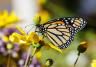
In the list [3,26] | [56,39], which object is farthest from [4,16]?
[56,39]

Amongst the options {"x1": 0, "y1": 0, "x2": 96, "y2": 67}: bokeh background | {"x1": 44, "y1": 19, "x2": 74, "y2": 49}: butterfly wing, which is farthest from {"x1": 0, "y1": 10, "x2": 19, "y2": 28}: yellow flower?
{"x1": 44, "y1": 19, "x2": 74, "y2": 49}: butterfly wing

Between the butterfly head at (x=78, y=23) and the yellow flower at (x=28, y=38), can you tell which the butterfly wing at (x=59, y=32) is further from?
the yellow flower at (x=28, y=38)

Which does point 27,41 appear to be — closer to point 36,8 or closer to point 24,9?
point 36,8

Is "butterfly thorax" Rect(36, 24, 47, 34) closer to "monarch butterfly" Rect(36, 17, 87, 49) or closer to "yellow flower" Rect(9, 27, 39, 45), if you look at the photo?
"monarch butterfly" Rect(36, 17, 87, 49)

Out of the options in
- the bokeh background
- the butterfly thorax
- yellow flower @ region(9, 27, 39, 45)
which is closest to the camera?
yellow flower @ region(9, 27, 39, 45)

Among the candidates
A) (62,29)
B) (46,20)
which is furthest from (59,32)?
(46,20)

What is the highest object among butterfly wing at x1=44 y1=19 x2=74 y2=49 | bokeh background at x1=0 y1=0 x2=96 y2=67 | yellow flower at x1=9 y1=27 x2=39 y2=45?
yellow flower at x1=9 y1=27 x2=39 y2=45
